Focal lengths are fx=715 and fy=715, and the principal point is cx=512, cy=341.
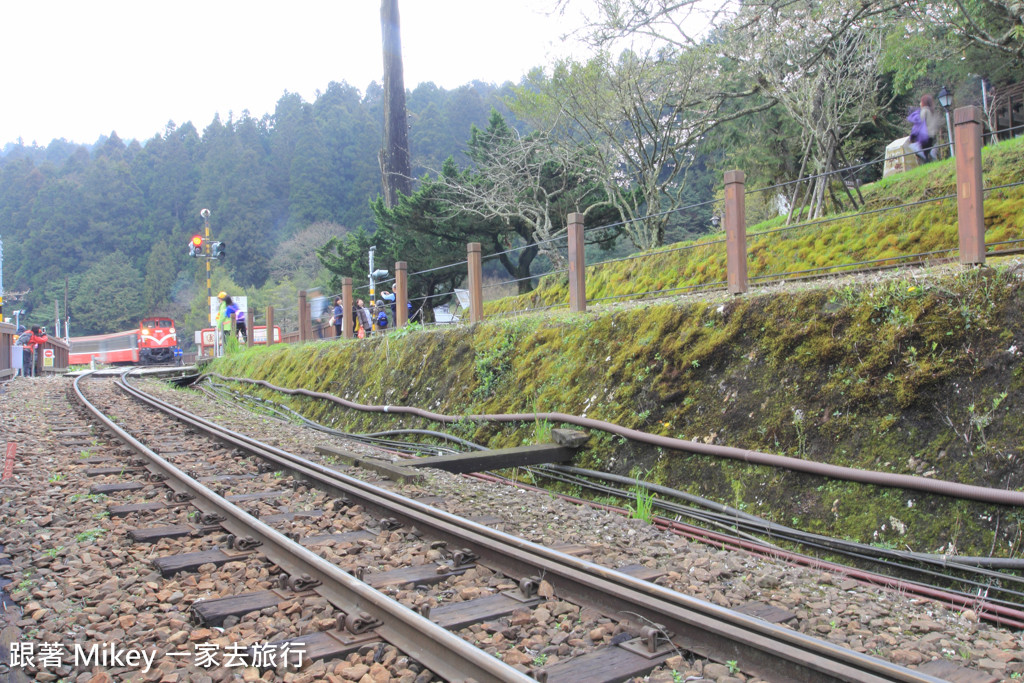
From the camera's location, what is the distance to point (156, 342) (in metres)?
40.8

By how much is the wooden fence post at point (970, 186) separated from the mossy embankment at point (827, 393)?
183mm

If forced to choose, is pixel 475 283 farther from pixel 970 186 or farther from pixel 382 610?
pixel 382 610

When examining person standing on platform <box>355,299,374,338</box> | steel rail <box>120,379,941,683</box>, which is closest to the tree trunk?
person standing on platform <box>355,299,374,338</box>

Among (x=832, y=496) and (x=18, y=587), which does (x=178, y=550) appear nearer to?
(x=18, y=587)

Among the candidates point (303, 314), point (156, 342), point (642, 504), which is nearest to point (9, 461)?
point (642, 504)

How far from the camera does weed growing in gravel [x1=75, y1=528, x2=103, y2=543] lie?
4.23 m

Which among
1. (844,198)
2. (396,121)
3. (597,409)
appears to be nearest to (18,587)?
(597,409)

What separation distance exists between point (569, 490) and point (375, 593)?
10.1 feet

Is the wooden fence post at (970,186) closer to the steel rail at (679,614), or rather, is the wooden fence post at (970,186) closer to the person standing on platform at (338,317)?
the steel rail at (679,614)

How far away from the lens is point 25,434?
853cm

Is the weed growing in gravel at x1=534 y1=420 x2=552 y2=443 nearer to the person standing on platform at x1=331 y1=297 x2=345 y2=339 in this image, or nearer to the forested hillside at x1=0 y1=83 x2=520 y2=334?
the person standing on platform at x1=331 y1=297 x2=345 y2=339

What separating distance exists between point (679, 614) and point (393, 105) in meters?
21.2

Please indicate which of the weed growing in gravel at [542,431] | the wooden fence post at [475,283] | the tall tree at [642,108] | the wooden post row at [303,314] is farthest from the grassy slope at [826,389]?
the wooden post row at [303,314]

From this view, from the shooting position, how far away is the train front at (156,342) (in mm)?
39750
